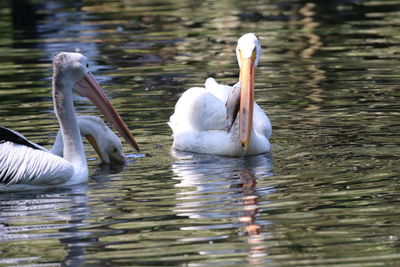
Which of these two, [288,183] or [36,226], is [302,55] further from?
[36,226]

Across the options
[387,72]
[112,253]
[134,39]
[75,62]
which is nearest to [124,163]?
[75,62]

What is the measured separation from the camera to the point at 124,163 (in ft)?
26.4

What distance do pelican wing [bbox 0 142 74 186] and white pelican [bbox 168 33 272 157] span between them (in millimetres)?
1520

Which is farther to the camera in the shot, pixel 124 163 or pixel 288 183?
pixel 124 163

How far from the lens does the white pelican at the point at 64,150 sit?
7152mm

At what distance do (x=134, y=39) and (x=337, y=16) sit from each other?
3.32 meters

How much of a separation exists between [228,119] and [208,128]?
31 centimetres

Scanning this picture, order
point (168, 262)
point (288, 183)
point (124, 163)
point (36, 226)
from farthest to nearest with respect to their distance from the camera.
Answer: point (124, 163) < point (288, 183) < point (36, 226) < point (168, 262)

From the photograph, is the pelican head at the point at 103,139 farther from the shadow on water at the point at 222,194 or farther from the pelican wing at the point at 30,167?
the pelican wing at the point at 30,167

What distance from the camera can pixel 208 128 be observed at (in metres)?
A: 8.71

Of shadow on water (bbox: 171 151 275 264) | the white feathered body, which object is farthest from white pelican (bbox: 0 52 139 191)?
the white feathered body

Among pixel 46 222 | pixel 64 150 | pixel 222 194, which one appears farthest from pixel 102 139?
pixel 46 222

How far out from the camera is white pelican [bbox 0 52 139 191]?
7152 millimetres

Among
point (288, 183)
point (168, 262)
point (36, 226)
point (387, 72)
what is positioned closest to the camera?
point (168, 262)
